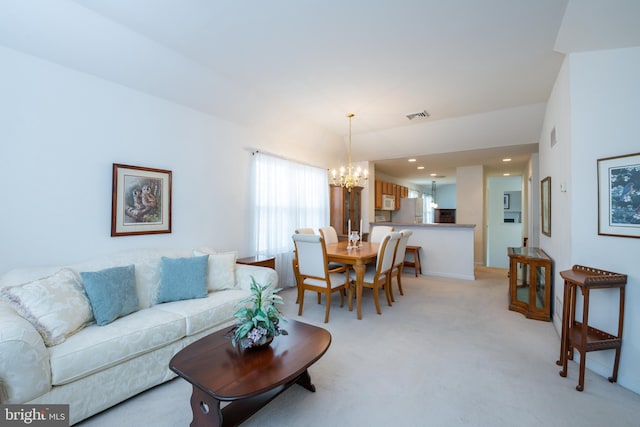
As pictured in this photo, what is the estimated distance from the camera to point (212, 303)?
96.1 inches

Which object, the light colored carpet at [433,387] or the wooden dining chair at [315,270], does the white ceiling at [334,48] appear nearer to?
the wooden dining chair at [315,270]

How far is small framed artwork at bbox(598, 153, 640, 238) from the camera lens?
6.33 ft

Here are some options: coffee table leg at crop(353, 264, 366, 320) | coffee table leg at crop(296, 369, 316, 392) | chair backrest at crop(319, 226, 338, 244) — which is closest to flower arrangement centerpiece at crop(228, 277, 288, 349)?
coffee table leg at crop(296, 369, 316, 392)

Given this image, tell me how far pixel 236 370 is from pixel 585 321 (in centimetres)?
233

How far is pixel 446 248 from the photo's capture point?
5379mm

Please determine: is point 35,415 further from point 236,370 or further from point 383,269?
point 383,269

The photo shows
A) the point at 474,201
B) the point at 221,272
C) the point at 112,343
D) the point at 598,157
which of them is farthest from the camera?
the point at 474,201

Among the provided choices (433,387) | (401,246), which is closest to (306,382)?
(433,387)

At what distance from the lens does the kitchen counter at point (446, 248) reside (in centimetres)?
516

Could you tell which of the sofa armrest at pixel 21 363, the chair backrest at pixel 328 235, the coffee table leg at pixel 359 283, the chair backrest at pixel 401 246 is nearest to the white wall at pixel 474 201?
the chair backrest at pixel 401 246

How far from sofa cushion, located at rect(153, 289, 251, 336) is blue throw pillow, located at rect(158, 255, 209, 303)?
0.07m

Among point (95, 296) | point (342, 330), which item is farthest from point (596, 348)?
point (95, 296)

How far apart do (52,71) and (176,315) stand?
225cm

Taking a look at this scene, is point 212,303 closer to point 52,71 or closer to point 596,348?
point 52,71
